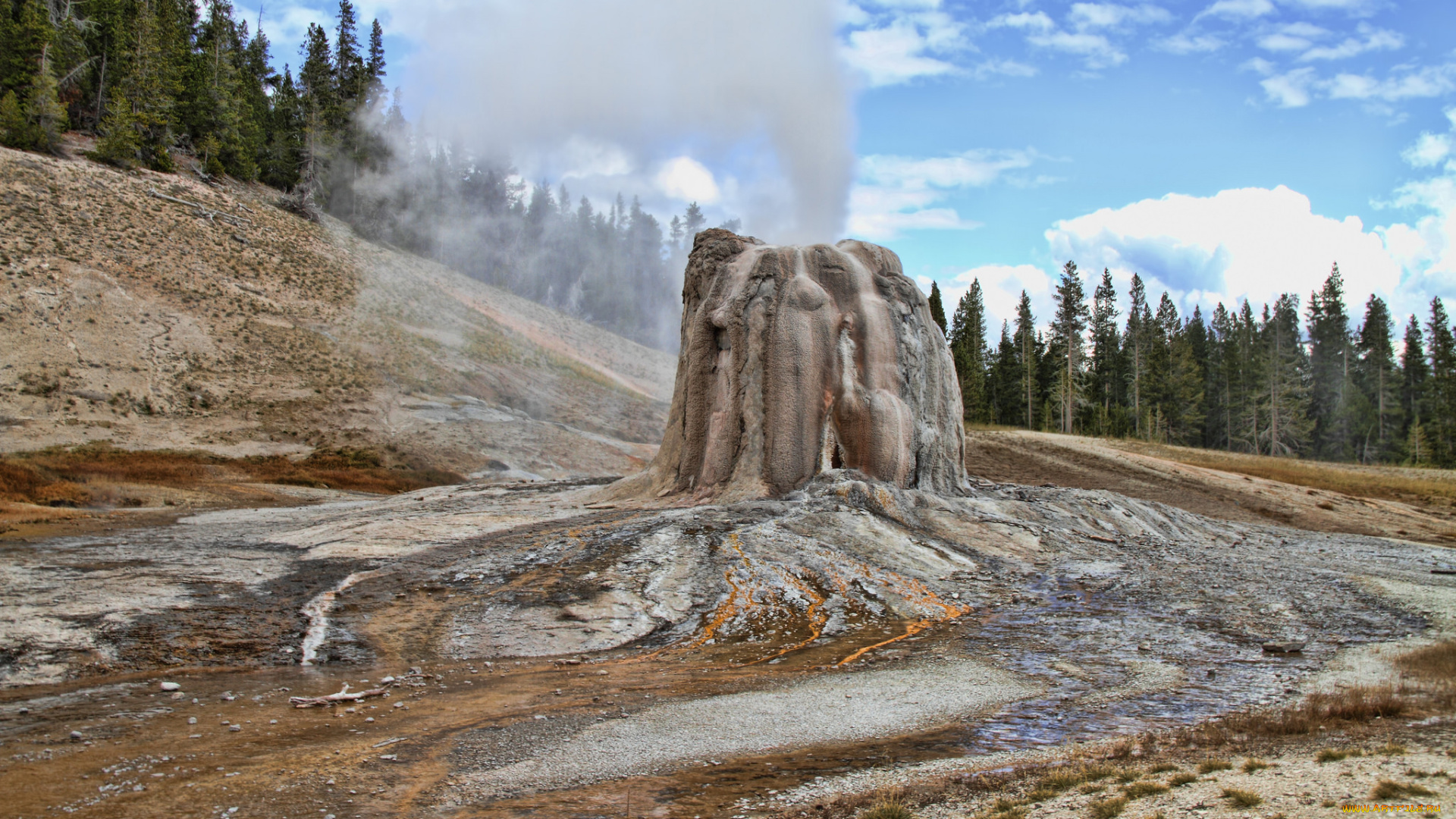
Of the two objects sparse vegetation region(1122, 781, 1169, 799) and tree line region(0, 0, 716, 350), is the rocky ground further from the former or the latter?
tree line region(0, 0, 716, 350)

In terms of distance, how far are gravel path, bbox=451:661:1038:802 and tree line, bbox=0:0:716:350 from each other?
5432cm

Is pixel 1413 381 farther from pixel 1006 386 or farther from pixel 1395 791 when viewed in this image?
pixel 1395 791

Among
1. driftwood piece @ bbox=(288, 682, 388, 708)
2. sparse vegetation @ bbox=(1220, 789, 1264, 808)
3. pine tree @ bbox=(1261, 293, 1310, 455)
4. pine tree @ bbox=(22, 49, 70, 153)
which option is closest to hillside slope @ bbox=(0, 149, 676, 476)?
pine tree @ bbox=(22, 49, 70, 153)

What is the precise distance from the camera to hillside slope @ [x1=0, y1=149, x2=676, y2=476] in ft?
111

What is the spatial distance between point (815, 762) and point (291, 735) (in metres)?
4.26

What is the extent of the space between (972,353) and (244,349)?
4720cm

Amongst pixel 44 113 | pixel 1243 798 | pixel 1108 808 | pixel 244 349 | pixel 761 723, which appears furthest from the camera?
pixel 44 113

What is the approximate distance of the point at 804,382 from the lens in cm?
1797

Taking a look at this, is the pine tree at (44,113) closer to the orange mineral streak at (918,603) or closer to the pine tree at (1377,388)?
the orange mineral streak at (918,603)

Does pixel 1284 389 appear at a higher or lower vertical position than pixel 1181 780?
higher

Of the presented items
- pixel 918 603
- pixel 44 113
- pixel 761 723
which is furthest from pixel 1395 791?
pixel 44 113

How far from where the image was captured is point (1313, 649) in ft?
32.4

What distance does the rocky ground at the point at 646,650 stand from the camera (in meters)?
6.16

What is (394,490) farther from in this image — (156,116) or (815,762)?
(156,116)
